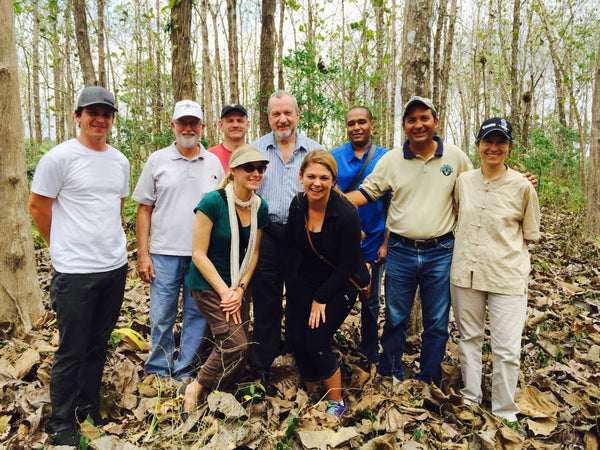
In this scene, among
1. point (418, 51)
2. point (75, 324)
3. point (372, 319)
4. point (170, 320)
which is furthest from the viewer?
point (418, 51)

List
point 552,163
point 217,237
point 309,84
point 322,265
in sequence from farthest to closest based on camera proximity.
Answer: point 552,163, point 309,84, point 322,265, point 217,237

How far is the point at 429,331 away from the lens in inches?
140

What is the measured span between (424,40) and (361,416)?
361 centimetres

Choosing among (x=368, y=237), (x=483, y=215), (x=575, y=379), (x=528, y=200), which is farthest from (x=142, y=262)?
(x=575, y=379)

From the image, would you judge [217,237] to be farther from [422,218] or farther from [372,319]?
[372,319]

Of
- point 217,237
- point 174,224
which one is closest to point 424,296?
point 217,237

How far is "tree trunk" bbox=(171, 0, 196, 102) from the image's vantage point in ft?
21.7

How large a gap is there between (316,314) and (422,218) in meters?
1.17

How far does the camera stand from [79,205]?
2.86 metres

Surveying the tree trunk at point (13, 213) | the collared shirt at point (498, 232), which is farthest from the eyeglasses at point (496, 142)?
the tree trunk at point (13, 213)

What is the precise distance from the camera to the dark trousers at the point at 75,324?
9.17 ft

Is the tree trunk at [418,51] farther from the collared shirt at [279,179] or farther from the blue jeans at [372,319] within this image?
the blue jeans at [372,319]

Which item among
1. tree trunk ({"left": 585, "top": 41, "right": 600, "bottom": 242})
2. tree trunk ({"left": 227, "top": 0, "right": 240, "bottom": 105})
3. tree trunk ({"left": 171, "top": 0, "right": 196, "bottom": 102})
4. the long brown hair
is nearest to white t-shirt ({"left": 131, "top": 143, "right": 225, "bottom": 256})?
the long brown hair

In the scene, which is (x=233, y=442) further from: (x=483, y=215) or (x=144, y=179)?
(x=483, y=215)
